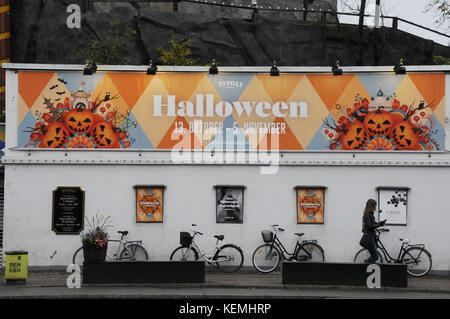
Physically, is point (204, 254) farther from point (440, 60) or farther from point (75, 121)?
point (440, 60)

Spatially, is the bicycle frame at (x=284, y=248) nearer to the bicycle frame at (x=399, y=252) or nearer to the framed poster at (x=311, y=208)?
the framed poster at (x=311, y=208)

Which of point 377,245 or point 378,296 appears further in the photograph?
point 377,245

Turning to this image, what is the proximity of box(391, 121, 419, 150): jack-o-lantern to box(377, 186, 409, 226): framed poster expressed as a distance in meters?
1.18

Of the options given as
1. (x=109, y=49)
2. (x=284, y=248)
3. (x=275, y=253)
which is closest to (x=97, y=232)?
(x=275, y=253)

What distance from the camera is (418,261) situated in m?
19.4

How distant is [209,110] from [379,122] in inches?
184

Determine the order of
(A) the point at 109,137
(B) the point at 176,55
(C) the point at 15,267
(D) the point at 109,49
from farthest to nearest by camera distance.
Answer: (D) the point at 109,49 → (B) the point at 176,55 → (A) the point at 109,137 → (C) the point at 15,267

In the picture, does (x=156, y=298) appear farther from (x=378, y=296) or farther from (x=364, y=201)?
(x=364, y=201)

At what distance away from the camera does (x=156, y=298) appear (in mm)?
15531

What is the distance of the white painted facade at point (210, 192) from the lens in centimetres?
2000

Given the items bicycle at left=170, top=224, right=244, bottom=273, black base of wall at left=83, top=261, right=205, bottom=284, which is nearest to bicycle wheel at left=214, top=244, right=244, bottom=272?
bicycle at left=170, top=224, right=244, bottom=273

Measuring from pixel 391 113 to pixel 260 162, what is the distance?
151 inches

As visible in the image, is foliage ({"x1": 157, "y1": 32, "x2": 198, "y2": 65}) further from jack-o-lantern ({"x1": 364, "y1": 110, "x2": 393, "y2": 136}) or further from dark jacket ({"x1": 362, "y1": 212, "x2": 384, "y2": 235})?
dark jacket ({"x1": 362, "y1": 212, "x2": 384, "y2": 235})

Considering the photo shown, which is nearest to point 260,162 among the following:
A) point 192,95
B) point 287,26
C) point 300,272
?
point 192,95
